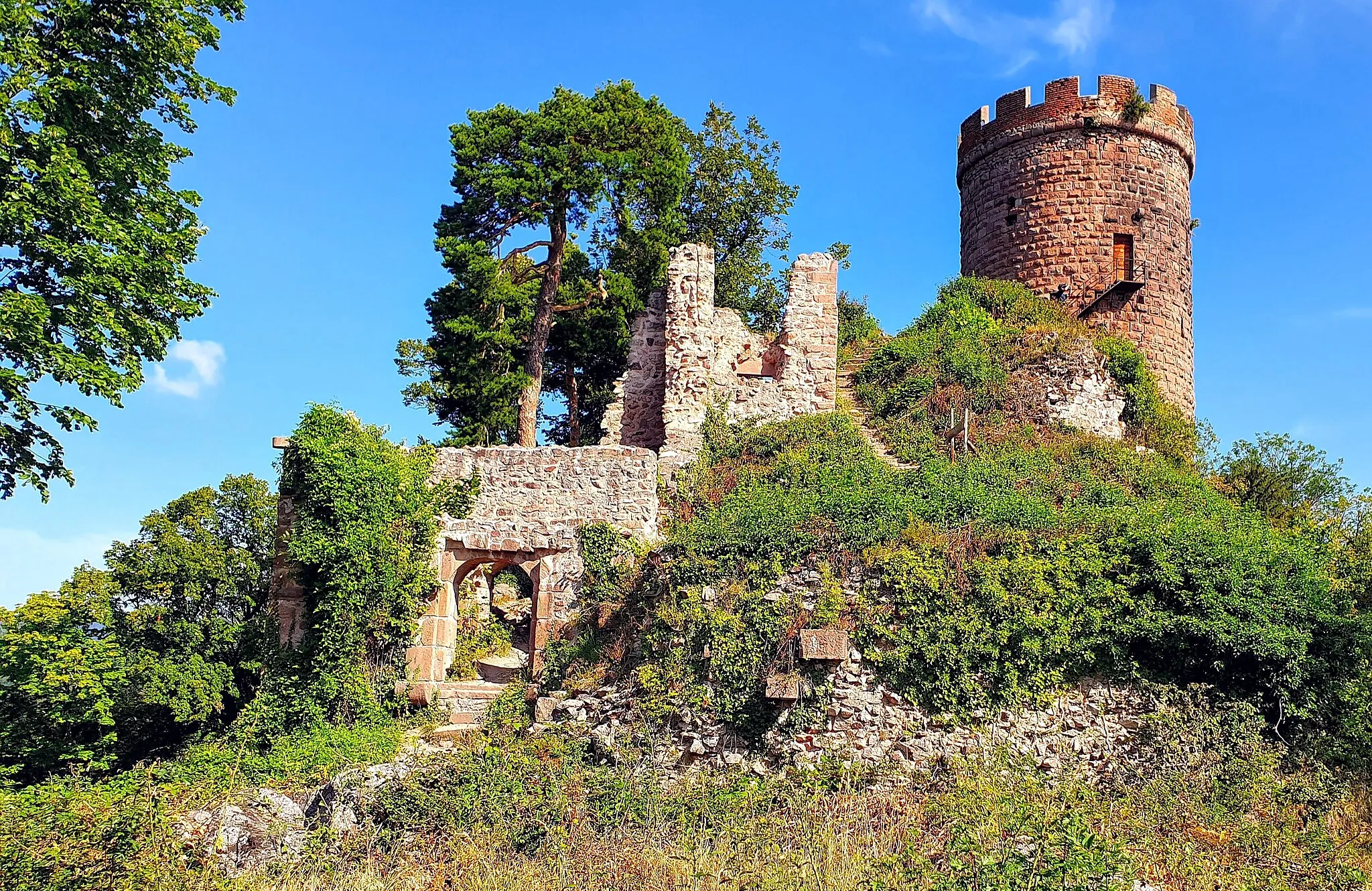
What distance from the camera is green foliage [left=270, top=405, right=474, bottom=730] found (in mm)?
13445

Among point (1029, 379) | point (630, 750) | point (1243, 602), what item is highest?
point (1029, 379)

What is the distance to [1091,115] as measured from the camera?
22.0 m

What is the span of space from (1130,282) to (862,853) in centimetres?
1633

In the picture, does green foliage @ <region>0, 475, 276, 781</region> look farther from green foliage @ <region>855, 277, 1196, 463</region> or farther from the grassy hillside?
green foliage @ <region>855, 277, 1196, 463</region>

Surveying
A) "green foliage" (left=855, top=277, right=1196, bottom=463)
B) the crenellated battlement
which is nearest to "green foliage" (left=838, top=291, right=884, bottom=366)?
"green foliage" (left=855, top=277, right=1196, bottom=463)

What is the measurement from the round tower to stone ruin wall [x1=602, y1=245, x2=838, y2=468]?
5.66 meters

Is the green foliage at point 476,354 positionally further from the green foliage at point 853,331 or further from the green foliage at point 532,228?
the green foliage at point 853,331

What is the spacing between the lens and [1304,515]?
1634 cm

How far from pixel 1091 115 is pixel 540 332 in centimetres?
1227

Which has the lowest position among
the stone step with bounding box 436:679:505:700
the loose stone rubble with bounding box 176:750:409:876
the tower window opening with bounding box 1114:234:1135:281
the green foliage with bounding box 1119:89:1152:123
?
the loose stone rubble with bounding box 176:750:409:876

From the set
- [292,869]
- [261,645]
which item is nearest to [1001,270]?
[261,645]

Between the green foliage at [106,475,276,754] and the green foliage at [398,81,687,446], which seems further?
the green foliage at [398,81,687,446]

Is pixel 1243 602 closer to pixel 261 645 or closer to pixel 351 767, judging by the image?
pixel 351 767

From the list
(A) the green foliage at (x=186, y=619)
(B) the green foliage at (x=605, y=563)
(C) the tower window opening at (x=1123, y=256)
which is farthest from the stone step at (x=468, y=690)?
(C) the tower window opening at (x=1123, y=256)
